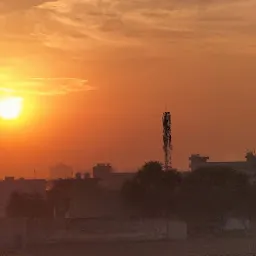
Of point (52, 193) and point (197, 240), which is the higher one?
point (52, 193)

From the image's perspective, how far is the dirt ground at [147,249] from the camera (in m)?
57.5

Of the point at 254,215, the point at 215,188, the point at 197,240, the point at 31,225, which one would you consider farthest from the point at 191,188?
the point at 31,225

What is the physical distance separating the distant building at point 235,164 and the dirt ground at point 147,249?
45.4 metres

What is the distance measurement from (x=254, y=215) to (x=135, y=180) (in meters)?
13.5

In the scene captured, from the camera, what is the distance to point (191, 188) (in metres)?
77.7

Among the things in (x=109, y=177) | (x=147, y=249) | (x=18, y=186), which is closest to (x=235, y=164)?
(x=109, y=177)

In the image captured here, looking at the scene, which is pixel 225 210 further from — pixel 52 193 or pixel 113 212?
pixel 52 193

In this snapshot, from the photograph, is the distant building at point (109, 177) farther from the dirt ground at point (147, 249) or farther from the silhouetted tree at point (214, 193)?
the dirt ground at point (147, 249)

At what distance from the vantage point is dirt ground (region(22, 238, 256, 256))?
57.5 metres

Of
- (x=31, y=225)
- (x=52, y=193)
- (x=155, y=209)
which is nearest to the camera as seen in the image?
(x=31, y=225)

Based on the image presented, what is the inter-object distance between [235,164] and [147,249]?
207ft

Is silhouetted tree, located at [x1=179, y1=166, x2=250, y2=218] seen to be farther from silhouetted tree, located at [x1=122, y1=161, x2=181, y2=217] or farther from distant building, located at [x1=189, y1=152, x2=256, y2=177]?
distant building, located at [x1=189, y1=152, x2=256, y2=177]

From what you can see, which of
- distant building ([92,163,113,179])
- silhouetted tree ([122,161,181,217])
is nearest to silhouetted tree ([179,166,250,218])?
silhouetted tree ([122,161,181,217])

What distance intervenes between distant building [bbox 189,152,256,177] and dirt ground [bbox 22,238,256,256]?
45380 mm
